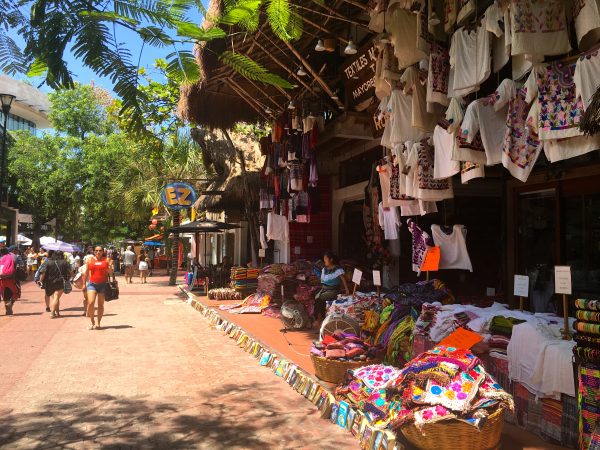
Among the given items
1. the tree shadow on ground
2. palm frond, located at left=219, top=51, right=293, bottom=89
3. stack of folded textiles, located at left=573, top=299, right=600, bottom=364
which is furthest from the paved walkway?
palm frond, located at left=219, top=51, right=293, bottom=89

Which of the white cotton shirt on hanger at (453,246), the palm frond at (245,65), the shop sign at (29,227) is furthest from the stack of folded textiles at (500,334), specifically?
the shop sign at (29,227)

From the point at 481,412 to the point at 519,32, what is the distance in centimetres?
320

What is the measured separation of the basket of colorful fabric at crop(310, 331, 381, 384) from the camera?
574 cm

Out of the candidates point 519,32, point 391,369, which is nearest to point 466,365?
point 391,369

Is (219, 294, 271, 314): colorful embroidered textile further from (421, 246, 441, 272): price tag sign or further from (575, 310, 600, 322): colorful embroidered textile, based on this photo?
(575, 310, 600, 322): colorful embroidered textile

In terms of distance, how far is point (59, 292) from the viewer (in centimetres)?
1234

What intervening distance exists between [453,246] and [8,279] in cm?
1084

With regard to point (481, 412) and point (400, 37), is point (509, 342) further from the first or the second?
point (400, 37)

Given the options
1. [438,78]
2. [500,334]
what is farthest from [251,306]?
[500,334]

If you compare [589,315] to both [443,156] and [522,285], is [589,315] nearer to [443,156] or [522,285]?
[522,285]

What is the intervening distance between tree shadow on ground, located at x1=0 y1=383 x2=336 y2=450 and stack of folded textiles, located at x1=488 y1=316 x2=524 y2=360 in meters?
1.76

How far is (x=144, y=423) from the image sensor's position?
5027 millimetres

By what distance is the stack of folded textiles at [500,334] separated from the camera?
4758 millimetres

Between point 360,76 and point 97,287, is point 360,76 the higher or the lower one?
the higher one
